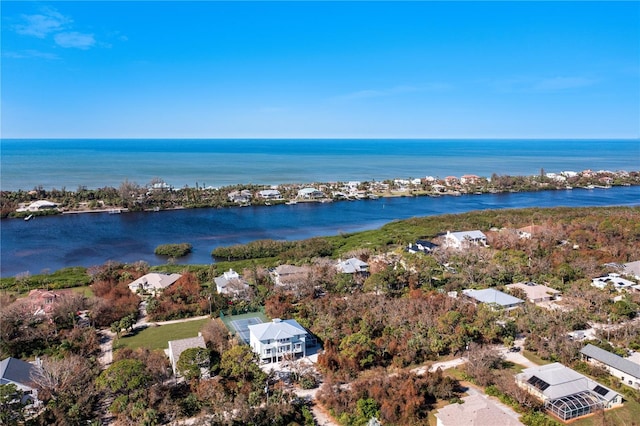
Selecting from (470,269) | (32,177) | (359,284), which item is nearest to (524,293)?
(470,269)

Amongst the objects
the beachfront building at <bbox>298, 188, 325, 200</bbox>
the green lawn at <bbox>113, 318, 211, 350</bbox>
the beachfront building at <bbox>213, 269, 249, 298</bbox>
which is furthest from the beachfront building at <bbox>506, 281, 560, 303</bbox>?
the beachfront building at <bbox>298, 188, 325, 200</bbox>

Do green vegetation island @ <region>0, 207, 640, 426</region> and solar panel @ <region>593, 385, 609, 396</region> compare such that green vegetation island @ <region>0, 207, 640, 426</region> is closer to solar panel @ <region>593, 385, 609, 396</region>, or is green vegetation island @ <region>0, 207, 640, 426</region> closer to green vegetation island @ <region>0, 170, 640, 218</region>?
solar panel @ <region>593, 385, 609, 396</region>

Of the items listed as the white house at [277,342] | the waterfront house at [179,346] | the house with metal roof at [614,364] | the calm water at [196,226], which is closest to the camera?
the house with metal roof at [614,364]

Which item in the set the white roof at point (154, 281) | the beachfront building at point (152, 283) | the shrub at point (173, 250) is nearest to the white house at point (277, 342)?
the beachfront building at point (152, 283)

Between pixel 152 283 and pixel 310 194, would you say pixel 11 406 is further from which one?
pixel 310 194

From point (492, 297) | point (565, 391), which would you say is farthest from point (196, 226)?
point (565, 391)

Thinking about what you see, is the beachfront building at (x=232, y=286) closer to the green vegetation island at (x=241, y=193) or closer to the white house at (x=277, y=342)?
the white house at (x=277, y=342)
